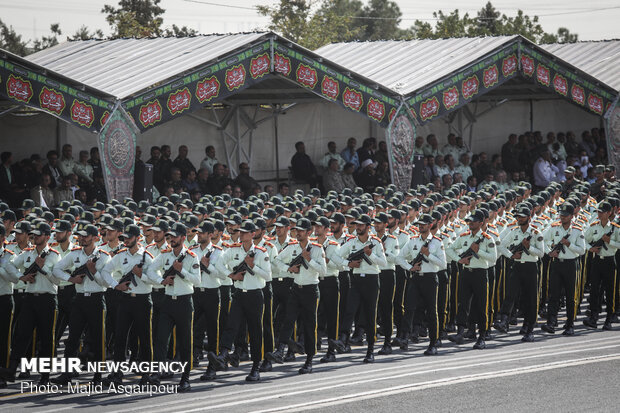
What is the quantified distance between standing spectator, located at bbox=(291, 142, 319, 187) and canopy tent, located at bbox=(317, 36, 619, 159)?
245cm

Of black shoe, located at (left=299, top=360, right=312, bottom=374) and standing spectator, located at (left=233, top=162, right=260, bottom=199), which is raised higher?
standing spectator, located at (left=233, top=162, right=260, bottom=199)

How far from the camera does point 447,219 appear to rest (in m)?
15.7

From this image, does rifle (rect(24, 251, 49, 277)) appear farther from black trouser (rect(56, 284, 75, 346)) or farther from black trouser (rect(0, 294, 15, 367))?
black trouser (rect(56, 284, 75, 346))

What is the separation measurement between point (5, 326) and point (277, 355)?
11.3 ft

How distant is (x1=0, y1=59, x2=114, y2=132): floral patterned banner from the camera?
16.5 m

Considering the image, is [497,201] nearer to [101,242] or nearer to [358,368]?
[358,368]

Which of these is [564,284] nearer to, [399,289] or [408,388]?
[399,289]

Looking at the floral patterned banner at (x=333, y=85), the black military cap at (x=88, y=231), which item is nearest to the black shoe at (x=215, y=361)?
the black military cap at (x=88, y=231)

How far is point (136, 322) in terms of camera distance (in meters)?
11.7

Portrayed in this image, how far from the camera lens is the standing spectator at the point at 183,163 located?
69.8 feet

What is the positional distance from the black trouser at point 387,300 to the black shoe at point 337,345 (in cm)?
67

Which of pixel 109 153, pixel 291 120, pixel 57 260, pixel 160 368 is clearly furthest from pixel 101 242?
pixel 291 120

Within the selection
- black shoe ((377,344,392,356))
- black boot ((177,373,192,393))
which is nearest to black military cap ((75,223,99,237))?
black boot ((177,373,192,393))

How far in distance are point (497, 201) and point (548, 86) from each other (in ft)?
28.1
